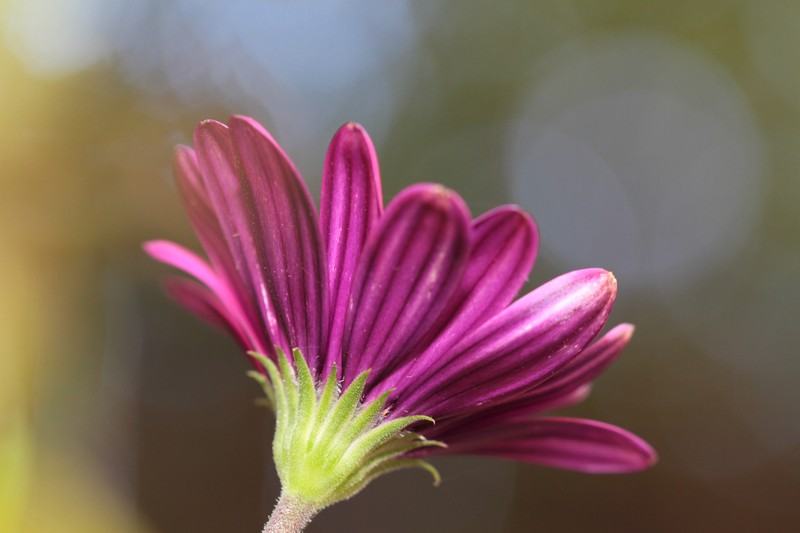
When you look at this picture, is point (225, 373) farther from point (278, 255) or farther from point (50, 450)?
point (278, 255)

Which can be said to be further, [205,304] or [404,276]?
[205,304]

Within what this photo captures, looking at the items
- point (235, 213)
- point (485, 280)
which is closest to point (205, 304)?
point (235, 213)

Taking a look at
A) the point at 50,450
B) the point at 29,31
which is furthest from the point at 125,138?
the point at 50,450

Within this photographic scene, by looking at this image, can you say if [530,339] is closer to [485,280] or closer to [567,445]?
[485,280]

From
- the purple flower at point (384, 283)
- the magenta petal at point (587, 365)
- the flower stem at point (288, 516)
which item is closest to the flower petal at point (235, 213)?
the purple flower at point (384, 283)

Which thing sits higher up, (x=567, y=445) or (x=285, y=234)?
(x=285, y=234)
